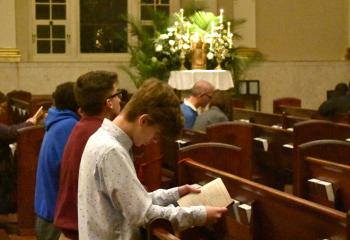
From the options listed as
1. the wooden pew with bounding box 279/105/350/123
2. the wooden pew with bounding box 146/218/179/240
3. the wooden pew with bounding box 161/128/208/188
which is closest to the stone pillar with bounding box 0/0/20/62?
the wooden pew with bounding box 279/105/350/123

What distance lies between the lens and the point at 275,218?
10.6ft

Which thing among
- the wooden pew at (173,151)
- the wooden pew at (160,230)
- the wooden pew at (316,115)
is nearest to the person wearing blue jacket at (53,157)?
the wooden pew at (160,230)

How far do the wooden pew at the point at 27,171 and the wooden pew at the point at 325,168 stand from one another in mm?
2464

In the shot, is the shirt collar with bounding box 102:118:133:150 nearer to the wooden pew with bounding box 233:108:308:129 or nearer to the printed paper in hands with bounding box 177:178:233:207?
the printed paper in hands with bounding box 177:178:233:207

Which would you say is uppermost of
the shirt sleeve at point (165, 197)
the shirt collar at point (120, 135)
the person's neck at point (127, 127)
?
the person's neck at point (127, 127)

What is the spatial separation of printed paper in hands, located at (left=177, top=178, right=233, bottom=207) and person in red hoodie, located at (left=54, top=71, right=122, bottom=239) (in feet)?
1.98

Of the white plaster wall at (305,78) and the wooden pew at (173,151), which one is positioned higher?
the white plaster wall at (305,78)

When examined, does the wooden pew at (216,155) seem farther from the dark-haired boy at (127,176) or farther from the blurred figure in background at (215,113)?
the blurred figure in background at (215,113)

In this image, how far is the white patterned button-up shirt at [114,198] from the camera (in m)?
2.74

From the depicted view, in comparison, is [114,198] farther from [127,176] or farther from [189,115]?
[189,115]

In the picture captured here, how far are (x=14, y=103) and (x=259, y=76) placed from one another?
16.2 feet

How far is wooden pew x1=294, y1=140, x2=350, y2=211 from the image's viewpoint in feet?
13.4

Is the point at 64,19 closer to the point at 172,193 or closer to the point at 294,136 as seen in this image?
the point at 294,136

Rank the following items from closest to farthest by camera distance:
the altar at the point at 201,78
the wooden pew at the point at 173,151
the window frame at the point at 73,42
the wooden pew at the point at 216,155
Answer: the wooden pew at the point at 216,155 → the wooden pew at the point at 173,151 → the altar at the point at 201,78 → the window frame at the point at 73,42
